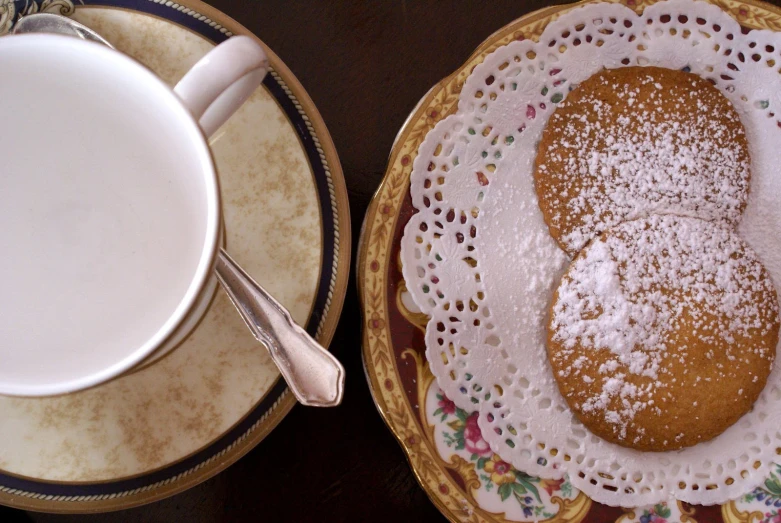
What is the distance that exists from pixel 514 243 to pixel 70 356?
538 mm

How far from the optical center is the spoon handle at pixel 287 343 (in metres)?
0.68

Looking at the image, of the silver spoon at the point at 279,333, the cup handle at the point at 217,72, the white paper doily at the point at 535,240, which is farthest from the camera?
the white paper doily at the point at 535,240

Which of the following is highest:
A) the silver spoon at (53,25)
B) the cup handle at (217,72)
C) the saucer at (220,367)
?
the cup handle at (217,72)

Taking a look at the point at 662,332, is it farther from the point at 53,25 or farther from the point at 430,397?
the point at 53,25

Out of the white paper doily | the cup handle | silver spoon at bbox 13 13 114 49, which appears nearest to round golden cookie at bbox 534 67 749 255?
the white paper doily

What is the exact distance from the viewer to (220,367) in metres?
0.73

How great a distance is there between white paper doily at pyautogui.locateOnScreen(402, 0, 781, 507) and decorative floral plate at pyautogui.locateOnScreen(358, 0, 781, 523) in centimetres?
2

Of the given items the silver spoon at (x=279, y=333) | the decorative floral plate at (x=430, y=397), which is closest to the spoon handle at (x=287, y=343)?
the silver spoon at (x=279, y=333)

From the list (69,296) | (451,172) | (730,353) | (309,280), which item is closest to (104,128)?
(69,296)

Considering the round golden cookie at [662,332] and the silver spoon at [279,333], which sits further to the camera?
the round golden cookie at [662,332]

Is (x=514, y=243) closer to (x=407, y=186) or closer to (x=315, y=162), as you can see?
(x=407, y=186)

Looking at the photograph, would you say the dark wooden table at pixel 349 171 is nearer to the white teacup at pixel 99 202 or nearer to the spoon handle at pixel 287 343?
the spoon handle at pixel 287 343

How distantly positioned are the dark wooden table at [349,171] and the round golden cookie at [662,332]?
0.93 feet

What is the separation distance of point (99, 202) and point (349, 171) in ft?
1.26
